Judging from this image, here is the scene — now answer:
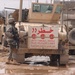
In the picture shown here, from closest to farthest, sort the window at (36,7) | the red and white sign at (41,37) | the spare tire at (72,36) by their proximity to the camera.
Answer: the red and white sign at (41,37), the window at (36,7), the spare tire at (72,36)

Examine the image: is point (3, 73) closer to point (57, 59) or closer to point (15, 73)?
point (15, 73)

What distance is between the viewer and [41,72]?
1173 cm

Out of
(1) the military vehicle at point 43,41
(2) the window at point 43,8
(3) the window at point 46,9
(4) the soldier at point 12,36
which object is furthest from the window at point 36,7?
(4) the soldier at point 12,36

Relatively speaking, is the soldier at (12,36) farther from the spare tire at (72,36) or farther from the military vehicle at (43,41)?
the spare tire at (72,36)

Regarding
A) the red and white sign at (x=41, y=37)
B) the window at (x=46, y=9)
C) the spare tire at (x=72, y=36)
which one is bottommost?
the spare tire at (x=72, y=36)

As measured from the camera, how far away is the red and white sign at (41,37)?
1330cm

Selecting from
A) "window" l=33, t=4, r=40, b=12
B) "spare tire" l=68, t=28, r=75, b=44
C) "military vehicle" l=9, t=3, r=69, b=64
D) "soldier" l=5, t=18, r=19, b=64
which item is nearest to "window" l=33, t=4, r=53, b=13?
"window" l=33, t=4, r=40, b=12

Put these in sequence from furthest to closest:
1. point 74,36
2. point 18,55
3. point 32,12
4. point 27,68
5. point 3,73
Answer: point 74,36 < point 32,12 < point 18,55 < point 27,68 < point 3,73

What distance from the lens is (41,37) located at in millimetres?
13297

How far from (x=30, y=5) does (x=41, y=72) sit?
18.0ft

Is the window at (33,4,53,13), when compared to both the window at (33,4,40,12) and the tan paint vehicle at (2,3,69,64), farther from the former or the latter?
the tan paint vehicle at (2,3,69,64)

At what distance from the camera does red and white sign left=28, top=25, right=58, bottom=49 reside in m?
13.3

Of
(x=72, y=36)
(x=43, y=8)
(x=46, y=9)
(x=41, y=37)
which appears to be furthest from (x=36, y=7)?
(x=41, y=37)

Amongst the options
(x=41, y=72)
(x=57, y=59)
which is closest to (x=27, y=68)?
(x=41, y=72)
